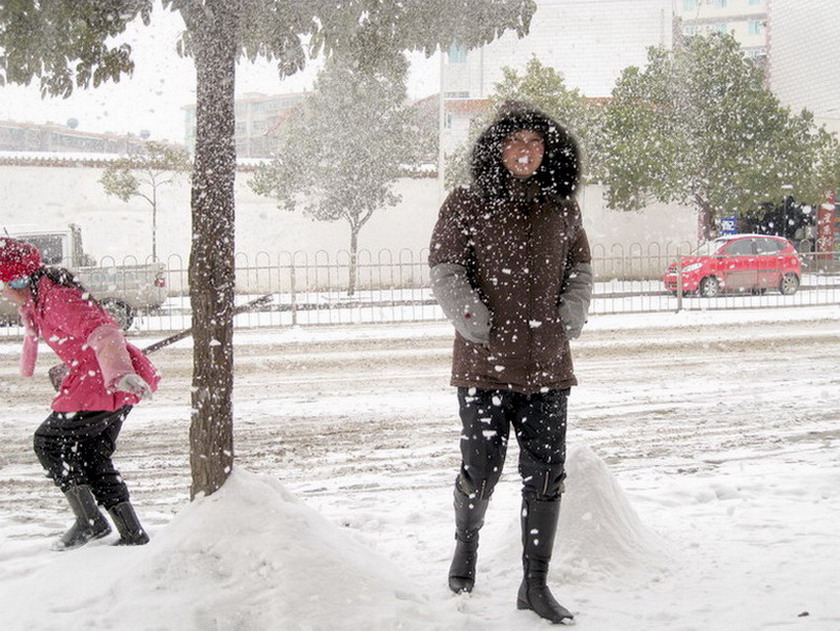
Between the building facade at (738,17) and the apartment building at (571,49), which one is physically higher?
the building facade at (738,17)

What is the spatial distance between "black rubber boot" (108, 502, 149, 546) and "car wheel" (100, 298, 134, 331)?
10533 mm

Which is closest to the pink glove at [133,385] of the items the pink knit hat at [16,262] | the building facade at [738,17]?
the pink knit hat at [16,262]

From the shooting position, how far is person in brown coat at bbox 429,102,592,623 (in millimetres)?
3133

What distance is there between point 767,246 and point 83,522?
1771cm

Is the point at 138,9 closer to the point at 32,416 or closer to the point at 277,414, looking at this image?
the point at 277,414

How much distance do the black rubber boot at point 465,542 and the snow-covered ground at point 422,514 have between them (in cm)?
7

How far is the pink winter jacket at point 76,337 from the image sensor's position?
3529 mm

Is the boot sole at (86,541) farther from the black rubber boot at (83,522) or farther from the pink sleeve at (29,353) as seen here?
the pink sleeve at (29,353)

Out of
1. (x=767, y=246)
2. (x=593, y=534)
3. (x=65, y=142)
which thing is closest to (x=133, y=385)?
(x=593, y=534)

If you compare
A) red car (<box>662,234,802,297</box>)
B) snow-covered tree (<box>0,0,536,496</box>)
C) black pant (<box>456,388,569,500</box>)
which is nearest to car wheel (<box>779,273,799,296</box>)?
red car (<box>662,234,802,297</box>)

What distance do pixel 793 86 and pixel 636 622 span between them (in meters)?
31.3

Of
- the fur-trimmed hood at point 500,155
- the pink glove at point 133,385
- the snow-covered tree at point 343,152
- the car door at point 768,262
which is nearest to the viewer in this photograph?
the fur-trimmed hood at point 500,155

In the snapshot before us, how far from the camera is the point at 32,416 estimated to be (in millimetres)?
7559

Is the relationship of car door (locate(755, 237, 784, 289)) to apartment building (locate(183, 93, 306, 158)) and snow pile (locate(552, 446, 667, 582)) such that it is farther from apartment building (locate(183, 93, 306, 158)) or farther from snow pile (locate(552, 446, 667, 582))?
snow pile (locate(552, 446, 667, 582))
